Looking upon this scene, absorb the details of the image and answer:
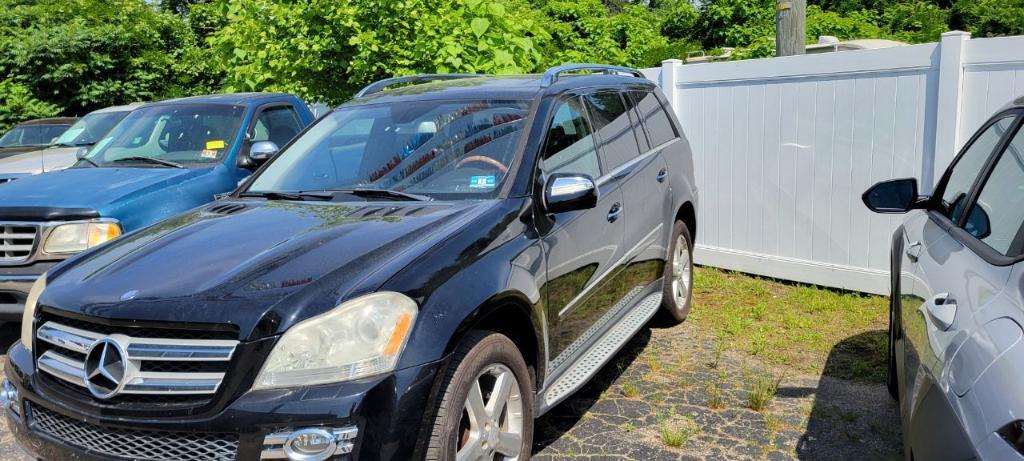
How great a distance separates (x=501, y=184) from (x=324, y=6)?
525 cm

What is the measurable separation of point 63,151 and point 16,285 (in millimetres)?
5790

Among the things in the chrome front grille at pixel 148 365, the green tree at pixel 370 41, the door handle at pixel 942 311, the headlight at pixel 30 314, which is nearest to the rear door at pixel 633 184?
the door handle at pixel 942 311

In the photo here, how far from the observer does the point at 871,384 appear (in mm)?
4754

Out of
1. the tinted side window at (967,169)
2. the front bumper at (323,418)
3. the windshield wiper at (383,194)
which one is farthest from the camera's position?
the windshield wiper at (383,194)

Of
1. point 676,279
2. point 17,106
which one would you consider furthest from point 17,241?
point 17,106

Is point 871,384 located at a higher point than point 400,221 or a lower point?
lower

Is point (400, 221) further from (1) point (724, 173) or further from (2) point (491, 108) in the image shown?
(1) point (724, 173)

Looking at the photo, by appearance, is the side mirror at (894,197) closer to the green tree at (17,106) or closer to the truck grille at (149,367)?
the truck grille at (149,367)

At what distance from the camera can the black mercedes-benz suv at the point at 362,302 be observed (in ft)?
8.54

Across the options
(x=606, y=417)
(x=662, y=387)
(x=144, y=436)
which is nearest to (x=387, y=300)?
(x=144, y=436)

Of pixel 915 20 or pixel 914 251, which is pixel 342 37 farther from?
pixel 915 20

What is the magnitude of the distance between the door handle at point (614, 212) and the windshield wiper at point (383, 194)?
115 cm

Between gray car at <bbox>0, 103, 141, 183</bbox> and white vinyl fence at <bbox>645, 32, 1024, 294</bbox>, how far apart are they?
585 centimetres

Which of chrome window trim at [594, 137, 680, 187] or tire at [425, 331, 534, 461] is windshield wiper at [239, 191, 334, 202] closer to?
tire at [425, 331, 534, 461]
